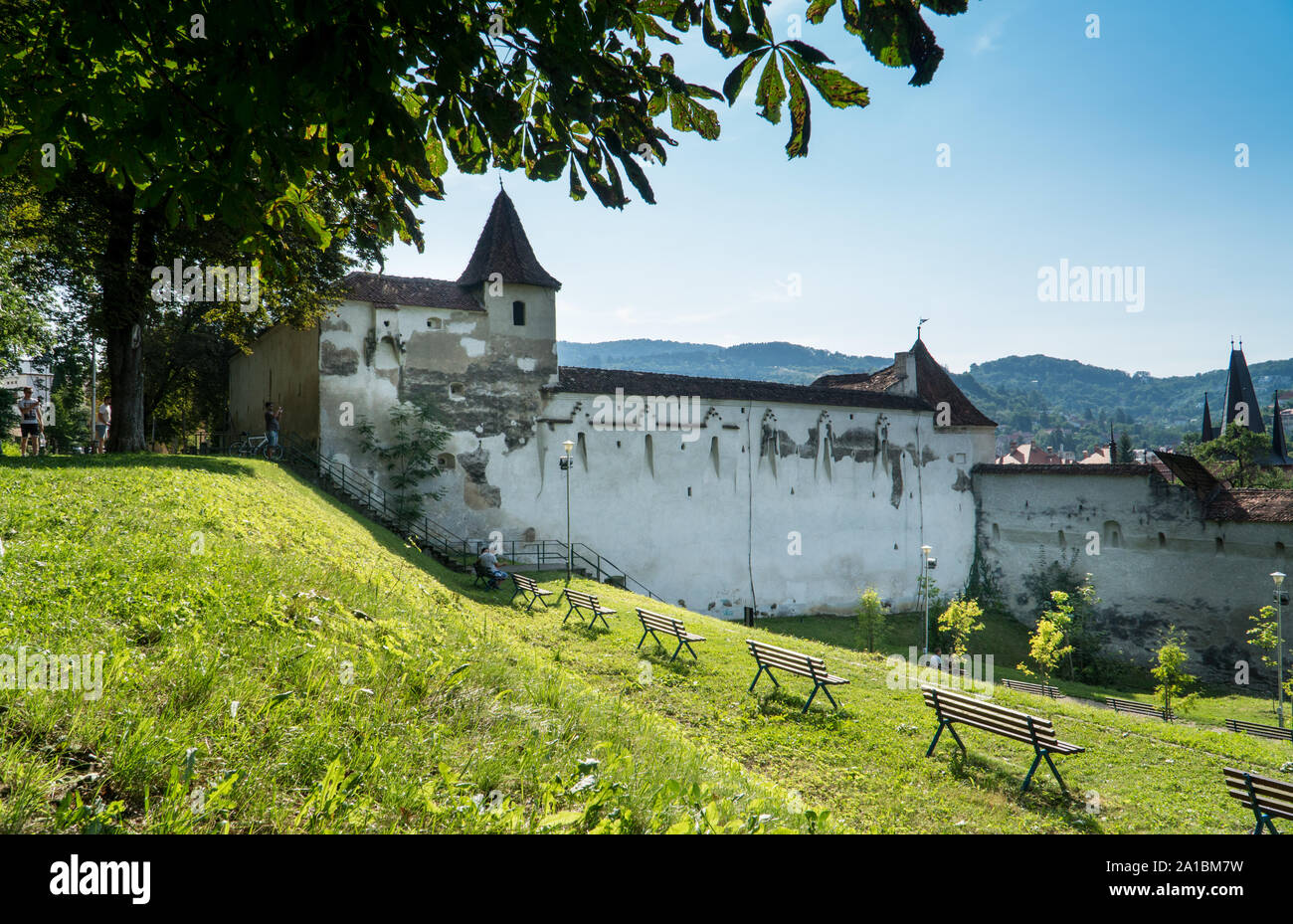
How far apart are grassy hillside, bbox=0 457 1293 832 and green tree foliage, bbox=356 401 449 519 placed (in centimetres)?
1129

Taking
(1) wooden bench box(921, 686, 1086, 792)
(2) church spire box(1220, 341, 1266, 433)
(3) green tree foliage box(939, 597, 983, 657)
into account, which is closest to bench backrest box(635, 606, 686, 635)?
(1) wooden bench box(921, 686, 1086, 792)

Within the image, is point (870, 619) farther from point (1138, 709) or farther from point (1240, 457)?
point (1240, 457)

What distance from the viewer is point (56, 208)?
15.0 meters

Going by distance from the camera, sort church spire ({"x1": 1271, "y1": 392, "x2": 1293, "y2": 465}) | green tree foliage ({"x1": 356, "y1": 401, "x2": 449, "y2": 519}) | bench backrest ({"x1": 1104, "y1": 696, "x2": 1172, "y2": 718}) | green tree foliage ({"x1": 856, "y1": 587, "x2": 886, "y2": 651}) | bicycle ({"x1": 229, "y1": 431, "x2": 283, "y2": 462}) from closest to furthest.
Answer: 1. bench backrest ({"x1": 1104, "y1": 696, "x2": 1172, "y2": 718})
2. bicycle ({"x1": 229, "y1": 431, "x2": 283, "y2": 462})
3. green tree foliage ({"x1": 356, "y1": 401, "x2": 449, "y2": 519})
4. green tree foliage ({"x1": 856, "y1": 587, "x2": 886, "y2": 651})
5. church spire ({"x1": 1271, "y1": 392, "x2": 1293, "y2": 465})

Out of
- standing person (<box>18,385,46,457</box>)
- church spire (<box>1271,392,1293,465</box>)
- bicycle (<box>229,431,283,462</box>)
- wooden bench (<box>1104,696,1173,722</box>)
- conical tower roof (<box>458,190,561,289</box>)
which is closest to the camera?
standing person (<box>18,385,46,457</box>)

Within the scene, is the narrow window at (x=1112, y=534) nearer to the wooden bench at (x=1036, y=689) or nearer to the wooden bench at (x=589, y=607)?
the wooden bench at (x=1036, y=689)

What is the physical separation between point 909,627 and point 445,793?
2915 centimetres

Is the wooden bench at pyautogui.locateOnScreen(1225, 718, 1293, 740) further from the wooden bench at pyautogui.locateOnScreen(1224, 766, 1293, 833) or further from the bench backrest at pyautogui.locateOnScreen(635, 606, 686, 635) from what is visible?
the bench backrest at pyautogui.locateOnScreen(635, 606, 686, 635)

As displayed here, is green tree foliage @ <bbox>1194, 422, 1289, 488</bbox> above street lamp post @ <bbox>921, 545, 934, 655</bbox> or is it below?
above

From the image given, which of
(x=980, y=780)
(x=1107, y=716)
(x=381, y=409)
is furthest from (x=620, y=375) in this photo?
(x=980, y=780)

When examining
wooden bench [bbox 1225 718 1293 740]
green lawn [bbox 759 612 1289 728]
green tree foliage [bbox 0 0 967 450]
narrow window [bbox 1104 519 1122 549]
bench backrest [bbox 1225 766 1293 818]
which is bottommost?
green lawn [bbox 759 612 1289 728]

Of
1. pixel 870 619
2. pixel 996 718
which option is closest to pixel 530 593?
pixel 996 718

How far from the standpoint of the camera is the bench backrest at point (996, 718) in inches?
290

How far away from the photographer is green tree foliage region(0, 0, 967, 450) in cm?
277
